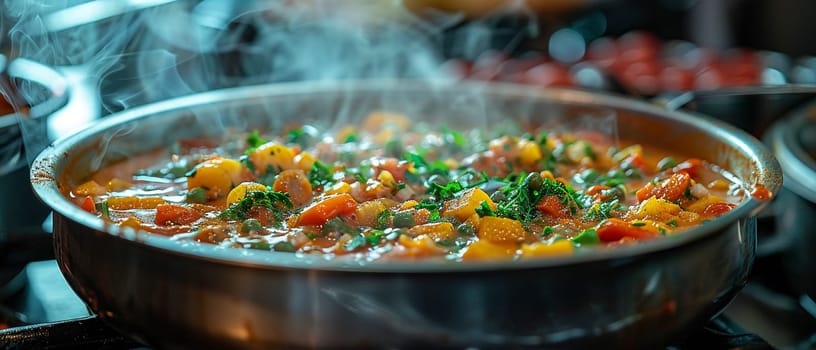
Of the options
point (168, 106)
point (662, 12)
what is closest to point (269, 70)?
point (168, 106)

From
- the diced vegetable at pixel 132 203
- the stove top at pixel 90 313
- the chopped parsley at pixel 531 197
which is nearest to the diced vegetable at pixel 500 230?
the chopped parsley at pixel 531 197

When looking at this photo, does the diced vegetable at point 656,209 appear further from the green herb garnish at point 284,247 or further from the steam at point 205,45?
the steam at point 205,45

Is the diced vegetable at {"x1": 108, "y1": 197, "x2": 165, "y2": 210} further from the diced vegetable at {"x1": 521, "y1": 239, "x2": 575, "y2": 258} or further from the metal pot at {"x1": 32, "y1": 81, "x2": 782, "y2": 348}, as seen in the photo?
the diced vegetable at {"x1": 521, "y1": 239, "x2": 575, "y2": 258}

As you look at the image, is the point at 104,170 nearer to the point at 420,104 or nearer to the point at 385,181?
the point at 385,181

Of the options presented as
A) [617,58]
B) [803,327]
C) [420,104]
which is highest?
[420,104]

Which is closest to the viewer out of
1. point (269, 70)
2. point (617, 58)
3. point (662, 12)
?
point (269, 70)

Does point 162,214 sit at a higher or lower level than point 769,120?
higher
